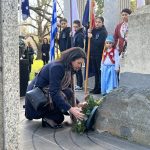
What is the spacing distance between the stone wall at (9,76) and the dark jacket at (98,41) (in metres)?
5.68

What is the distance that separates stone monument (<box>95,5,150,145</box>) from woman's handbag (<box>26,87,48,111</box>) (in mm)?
791

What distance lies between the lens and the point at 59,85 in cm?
Result: 556

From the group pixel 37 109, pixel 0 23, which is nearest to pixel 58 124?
pixel 37 109

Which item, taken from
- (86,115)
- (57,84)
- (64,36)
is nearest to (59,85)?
(57,84)

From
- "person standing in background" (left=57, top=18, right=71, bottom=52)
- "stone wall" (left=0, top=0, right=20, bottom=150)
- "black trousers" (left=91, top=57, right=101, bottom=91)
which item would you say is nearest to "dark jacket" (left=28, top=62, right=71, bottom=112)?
"stone wall" (left=0, top=0, right=20, bottom=150)

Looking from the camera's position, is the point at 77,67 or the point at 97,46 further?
the point at 97,46

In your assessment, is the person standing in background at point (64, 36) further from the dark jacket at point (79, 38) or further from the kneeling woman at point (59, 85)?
the kneeling woman at point (59, 85)

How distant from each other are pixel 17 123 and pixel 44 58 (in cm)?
1786

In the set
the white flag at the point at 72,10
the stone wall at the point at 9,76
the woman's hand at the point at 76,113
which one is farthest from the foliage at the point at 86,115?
the white flag at the point at 72,10

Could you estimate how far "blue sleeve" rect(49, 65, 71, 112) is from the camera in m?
5.47

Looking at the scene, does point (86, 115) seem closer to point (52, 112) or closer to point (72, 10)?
point (52, 112)

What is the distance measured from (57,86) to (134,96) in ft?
3.58

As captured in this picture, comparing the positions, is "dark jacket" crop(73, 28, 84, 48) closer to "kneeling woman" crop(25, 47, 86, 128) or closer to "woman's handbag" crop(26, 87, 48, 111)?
"kneeling woman" crop(25, 47, 86, 128)

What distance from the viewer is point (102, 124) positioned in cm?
550
